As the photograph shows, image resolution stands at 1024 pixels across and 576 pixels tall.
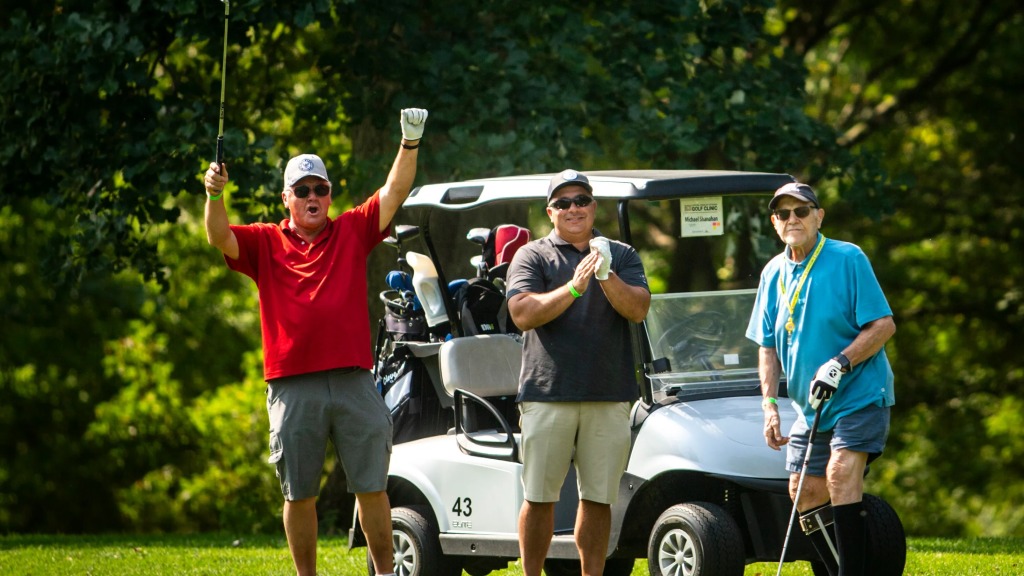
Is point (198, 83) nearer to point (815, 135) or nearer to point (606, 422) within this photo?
point (815, 135)

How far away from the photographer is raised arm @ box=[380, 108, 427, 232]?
608 cm

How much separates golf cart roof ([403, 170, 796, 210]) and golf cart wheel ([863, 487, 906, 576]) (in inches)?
63.4

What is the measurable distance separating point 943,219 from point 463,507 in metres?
14.2

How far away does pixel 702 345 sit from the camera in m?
7.06

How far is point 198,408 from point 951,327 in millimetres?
11127

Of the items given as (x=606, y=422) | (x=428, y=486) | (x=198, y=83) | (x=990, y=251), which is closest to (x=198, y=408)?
(x=198, y=83)

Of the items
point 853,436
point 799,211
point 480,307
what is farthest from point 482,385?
point 853,436

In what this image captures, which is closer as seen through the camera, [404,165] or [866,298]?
[866,298]

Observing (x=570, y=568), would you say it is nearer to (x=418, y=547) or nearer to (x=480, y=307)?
(x=418, y=547)

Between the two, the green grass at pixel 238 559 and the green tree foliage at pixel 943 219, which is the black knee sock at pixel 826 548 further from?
the green tree foliage at pixel 943 219

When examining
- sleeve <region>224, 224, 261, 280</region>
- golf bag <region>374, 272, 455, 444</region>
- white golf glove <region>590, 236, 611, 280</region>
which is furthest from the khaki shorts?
golf bag <region>374, 272, 455, 444</region>

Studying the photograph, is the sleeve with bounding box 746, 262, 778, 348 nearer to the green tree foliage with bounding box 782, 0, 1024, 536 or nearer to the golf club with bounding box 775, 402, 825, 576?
the golf club with bounding box 775, 402, 825, 576

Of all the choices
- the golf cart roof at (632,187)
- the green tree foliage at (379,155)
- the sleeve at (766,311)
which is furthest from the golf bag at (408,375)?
the green tree foliage at (379,155)

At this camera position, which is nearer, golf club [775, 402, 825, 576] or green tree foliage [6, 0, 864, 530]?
golf club [775, 402, 825, 576]
